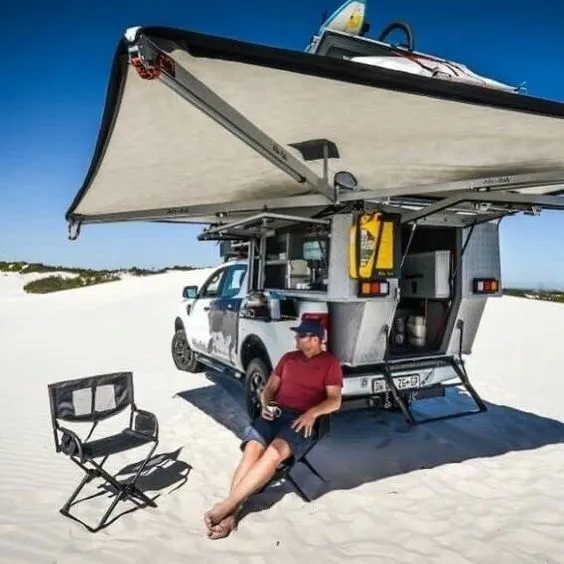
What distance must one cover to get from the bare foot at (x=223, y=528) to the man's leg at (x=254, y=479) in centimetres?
3

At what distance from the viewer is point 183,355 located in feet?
30.1

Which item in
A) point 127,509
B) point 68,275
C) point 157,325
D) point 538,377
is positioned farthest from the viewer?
point 68,275

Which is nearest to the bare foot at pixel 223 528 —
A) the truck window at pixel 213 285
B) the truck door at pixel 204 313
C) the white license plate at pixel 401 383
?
the white license plate at pixel 401 383

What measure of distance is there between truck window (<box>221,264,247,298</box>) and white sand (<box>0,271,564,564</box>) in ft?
5.01

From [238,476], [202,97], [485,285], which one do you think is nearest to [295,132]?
[202,97]

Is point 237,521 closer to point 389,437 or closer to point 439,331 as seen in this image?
point 389,437

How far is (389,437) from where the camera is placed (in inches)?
224

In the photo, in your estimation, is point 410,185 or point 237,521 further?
→ point 410,185

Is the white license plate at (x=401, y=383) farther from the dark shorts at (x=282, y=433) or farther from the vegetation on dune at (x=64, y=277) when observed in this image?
the vegetation on dune at (x=64, y=277)

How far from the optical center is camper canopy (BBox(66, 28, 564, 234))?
8.43 ft

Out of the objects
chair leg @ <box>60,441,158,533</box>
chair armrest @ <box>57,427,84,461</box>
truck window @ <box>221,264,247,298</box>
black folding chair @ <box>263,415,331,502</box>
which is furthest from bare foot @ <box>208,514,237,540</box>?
truck window @ <box>221,264,247,298</box>

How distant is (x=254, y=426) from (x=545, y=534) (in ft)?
7.41

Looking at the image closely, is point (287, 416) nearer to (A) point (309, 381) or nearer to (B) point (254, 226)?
(A) point (309, 381)

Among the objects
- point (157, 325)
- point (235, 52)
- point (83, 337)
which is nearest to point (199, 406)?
point (235, 52)
